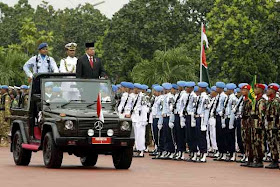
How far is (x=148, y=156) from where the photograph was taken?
2908 cm

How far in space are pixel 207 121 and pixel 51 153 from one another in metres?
7.28

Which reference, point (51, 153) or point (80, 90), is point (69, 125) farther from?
point (80, 90)

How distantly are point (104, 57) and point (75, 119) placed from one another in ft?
204

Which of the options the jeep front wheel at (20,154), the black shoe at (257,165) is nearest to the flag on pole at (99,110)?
the jeep front wheel at (20,154)

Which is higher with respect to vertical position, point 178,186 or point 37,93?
point 37,93

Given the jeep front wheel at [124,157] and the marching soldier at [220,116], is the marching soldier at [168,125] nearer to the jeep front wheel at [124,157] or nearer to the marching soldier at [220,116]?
the marching soldier at [220,116]

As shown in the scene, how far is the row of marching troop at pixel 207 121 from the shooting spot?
23.5m

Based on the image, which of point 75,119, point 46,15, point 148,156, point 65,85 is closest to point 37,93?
point 65,85

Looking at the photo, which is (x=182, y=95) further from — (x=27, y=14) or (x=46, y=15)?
(x=46, y=15)

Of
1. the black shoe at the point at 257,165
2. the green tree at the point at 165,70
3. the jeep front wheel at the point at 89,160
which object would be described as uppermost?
the green tree at the point at 165,70

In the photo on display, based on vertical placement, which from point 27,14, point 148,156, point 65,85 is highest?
point 27,14

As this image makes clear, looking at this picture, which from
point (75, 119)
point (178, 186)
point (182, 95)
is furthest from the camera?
point (182, 95)

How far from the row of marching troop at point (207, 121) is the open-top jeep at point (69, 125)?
115 inches

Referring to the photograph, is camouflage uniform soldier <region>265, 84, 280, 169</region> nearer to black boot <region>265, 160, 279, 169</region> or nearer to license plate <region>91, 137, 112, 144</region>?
black boot <region>265, 160, 279, 169</region>
